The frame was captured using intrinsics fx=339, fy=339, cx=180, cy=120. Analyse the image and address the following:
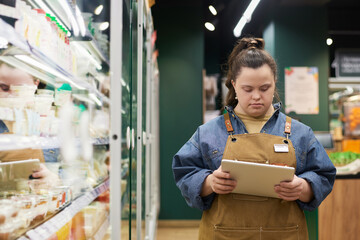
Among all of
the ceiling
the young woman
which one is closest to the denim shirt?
the young woman

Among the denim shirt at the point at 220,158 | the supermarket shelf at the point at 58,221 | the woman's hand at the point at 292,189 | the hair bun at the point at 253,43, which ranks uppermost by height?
the hair bun at the point at 253,43

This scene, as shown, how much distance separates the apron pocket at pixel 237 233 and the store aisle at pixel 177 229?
3.68m

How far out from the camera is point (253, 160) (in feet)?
4.93

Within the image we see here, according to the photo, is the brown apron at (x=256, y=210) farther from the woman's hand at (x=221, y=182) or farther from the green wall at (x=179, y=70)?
the green wall at (x=179, y=70)

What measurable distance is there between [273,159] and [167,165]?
14.4ft

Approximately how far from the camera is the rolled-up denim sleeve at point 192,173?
1533mm

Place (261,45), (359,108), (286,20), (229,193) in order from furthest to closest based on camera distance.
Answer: (359,108) → (286,20) → (261,45) → (229,193)

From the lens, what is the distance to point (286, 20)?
5223mm

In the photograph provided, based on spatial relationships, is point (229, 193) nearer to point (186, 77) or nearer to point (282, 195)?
point (282, 195)

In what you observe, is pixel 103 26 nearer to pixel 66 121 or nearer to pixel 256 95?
pixel 66 121

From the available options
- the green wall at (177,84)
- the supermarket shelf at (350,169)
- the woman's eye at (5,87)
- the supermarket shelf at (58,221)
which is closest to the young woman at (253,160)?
the supermarket shelf at (58,221)

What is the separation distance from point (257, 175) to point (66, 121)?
130cm

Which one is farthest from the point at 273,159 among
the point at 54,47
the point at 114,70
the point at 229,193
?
the point at 54,47

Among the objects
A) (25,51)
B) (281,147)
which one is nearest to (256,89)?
(281,147)
